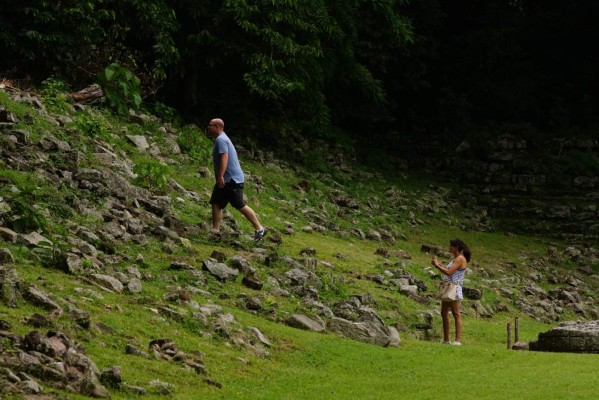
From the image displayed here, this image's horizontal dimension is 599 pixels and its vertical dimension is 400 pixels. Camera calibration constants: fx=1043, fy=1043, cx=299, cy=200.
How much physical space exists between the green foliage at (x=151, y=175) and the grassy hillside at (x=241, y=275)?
1.0 inches

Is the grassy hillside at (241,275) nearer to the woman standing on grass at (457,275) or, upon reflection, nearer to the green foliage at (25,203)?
the green foliage at (25,203)

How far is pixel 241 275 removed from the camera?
16.1m

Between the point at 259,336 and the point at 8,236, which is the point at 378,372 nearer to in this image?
the point at 259,336

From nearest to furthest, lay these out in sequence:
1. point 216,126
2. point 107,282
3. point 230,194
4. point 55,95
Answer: point 107,282 < point 216,126 < point 230,194 < point 55,95

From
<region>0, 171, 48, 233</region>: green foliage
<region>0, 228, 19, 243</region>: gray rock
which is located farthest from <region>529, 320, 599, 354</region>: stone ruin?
<region>0, 228, 19, 243</region>: gray rock

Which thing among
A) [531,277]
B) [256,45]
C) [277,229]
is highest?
[256,45]

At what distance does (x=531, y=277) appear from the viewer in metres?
24.5

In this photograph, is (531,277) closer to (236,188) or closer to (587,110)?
(236,188)

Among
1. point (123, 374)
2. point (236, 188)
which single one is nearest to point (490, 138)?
point (236, 188)

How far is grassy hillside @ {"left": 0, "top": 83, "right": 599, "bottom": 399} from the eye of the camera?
11.5m

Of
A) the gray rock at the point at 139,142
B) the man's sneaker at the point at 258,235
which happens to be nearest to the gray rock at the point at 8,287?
the man's sneaker at the point at 258,235

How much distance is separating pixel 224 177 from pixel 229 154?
0.44m

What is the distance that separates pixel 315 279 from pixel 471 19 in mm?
27718

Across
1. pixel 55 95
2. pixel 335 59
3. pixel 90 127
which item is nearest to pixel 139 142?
pixel 90 127
